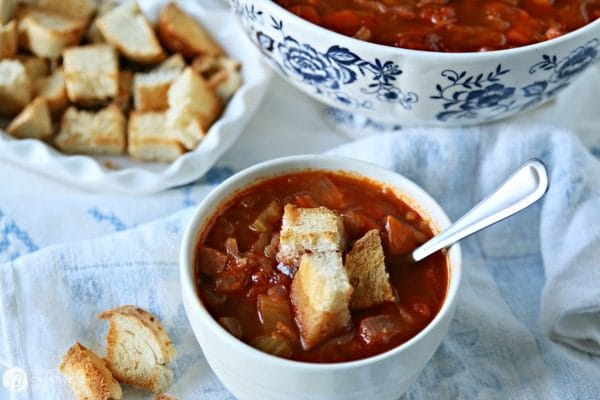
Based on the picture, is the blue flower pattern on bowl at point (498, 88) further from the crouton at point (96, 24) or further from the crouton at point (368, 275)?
the crouton at point (96, 24)

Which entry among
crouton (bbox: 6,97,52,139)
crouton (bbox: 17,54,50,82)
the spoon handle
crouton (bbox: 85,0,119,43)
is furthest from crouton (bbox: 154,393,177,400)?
crouton (bbox: 85,0,119,43)

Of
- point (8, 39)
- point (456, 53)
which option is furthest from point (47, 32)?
point (456, 53)

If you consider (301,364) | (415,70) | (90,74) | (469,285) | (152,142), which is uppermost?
(415,70)

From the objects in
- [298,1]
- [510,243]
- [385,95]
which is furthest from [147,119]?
[510,243]

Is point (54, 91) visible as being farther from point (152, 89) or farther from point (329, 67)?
point (329, 67)

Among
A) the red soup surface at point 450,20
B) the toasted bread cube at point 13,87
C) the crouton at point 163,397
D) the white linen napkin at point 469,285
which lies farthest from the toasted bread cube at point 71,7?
the crouton at point 163,397

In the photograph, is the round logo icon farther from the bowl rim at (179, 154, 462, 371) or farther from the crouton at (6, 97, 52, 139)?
the crouton at (6, 97, 52, 139)
